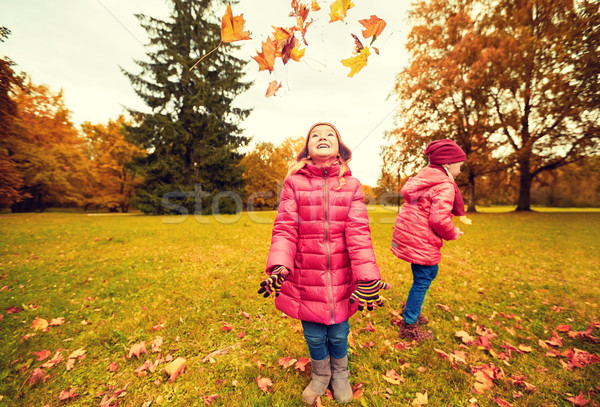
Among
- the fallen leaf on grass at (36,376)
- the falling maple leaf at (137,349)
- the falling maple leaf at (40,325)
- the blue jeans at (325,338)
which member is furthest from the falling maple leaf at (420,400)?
the falling maple leaf at (40,325)

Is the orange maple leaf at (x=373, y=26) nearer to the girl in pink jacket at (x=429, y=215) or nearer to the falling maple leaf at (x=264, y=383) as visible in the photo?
the girl in pink jacket at (x=429, y=215)

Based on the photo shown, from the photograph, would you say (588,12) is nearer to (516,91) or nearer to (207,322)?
(207,322)

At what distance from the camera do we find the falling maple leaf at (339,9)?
1905 millimetres

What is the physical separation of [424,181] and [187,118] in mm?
23551

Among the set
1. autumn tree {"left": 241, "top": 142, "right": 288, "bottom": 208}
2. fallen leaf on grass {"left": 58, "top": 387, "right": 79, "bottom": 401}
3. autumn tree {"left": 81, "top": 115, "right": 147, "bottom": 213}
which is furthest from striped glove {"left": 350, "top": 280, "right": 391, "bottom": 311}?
autumn tree {"left": 241, "top": 142, "right": 288, "bottom": 208}

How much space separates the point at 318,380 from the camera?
7.35 feet

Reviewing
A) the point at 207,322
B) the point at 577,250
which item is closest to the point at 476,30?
the point at 577,250

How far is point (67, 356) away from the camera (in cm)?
276

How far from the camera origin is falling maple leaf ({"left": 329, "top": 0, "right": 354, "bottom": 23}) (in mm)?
1905

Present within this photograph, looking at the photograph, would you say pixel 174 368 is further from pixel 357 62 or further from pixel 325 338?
pixel 357 62

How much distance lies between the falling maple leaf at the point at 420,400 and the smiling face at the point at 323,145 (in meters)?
2.34

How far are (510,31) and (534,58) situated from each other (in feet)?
11.6

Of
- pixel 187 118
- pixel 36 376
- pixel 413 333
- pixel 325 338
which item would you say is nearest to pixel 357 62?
pixel 325 338

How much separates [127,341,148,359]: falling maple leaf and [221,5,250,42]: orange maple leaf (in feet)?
11.2
